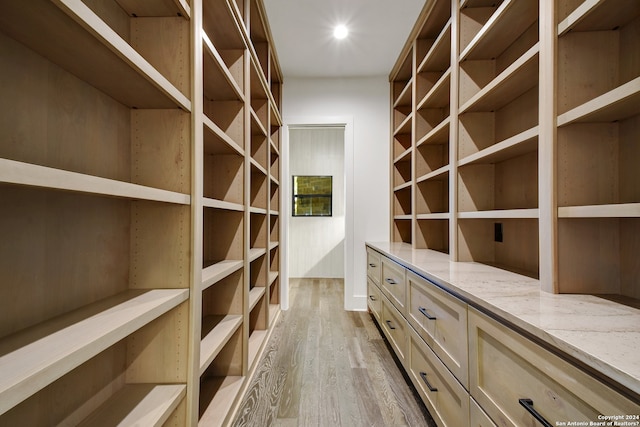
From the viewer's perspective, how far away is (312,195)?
4938 mm

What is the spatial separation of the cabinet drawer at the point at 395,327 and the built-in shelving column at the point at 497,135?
60cm

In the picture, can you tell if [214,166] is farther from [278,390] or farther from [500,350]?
[500,350]

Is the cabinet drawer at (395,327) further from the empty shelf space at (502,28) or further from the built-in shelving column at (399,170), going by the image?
the empty shelf space at (502,28)

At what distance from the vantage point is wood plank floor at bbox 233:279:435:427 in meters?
1.47

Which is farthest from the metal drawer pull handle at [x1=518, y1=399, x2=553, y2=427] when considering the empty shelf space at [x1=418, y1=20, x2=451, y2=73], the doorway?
the doorway

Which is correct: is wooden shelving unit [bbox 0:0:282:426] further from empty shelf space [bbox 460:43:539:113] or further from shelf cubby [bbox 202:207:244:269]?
empty shelf space [bbox 460:43:539:113]

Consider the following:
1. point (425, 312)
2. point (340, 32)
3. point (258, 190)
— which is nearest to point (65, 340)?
point (425, 312)

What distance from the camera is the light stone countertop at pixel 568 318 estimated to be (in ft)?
1.77

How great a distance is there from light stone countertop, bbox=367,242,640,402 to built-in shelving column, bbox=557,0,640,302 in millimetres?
130

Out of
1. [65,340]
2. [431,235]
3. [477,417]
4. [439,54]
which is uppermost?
[439,54]

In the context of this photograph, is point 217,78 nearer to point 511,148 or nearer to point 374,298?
point 511,148

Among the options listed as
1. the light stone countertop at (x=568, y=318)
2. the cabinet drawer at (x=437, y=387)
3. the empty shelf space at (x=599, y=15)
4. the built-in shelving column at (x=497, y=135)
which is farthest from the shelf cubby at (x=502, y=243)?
the empty shelf space at (x=599, y=15)

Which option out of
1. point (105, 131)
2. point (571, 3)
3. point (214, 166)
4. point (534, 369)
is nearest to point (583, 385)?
point (534, 369)

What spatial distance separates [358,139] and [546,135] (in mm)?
2329
